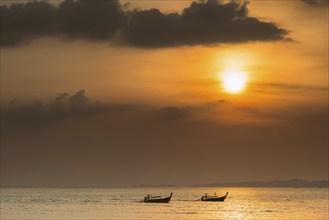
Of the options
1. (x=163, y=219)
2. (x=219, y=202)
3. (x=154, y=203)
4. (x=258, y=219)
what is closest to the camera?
(x=163, y=219)

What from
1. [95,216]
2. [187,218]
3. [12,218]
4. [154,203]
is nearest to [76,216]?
[95,216]

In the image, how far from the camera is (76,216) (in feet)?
323

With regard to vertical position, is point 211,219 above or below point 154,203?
below

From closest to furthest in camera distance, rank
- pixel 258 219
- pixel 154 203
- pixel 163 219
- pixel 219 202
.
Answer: pixel 163 219 < pixel 258 219 < pixel 154 203 < pixel 219 202

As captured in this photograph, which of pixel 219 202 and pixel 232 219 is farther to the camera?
pixel 219 202

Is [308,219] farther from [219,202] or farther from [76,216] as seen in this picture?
[219,202]

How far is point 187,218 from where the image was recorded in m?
93.7

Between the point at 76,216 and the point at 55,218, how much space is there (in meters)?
4.74

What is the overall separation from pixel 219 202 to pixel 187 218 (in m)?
72.3

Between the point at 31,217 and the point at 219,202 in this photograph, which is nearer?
the point at 31,217

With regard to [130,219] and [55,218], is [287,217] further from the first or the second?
[55,218]

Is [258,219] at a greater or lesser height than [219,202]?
lesser

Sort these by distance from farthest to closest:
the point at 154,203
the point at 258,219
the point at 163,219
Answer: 1. the point at 154,203
2. the point at 258,219
3. the point at 163,219

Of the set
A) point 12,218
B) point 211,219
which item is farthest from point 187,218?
point 12,218
